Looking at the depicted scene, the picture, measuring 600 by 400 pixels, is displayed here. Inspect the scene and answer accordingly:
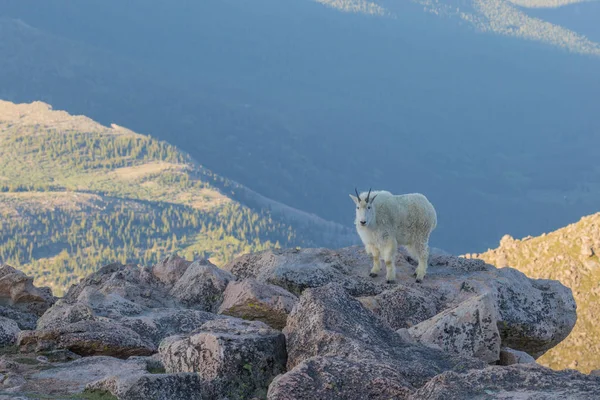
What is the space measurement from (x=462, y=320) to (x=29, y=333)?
34.6ft

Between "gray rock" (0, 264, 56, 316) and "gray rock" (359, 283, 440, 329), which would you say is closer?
"gray rock" (359, 283, 440, 329)

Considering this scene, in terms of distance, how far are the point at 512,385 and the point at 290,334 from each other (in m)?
5.86

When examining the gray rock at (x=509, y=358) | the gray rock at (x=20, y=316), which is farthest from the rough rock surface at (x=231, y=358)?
the gray rock at (x=20, y=316)

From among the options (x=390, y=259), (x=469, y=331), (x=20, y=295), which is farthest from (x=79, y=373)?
(x=390, y=259)

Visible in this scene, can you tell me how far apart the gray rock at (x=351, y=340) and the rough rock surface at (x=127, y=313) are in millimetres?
5081

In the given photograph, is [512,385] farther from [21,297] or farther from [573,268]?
[573,268]

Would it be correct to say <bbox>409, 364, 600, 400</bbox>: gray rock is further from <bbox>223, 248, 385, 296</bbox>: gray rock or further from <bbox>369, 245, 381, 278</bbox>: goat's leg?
<bbox>369, 245, 381, 278</bbox>: goat's leg

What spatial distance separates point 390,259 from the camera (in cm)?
3153

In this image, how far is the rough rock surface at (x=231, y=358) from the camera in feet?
57.0

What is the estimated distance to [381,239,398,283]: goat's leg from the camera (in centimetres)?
3145

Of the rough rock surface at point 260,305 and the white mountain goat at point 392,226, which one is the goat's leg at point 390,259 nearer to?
the white mountain goat at point 392,226

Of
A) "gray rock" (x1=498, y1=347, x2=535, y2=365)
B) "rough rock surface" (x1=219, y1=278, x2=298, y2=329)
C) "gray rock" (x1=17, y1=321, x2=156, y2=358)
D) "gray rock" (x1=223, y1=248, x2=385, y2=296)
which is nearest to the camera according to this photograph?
"gray rock" (x1=17, y1=321, x2=156, y2=358)

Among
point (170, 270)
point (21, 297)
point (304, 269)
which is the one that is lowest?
point (21, 297)

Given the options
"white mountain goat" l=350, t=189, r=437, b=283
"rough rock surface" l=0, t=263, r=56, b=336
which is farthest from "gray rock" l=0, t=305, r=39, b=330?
"white mountain goat" l=350, t=189, r=437, b=283
